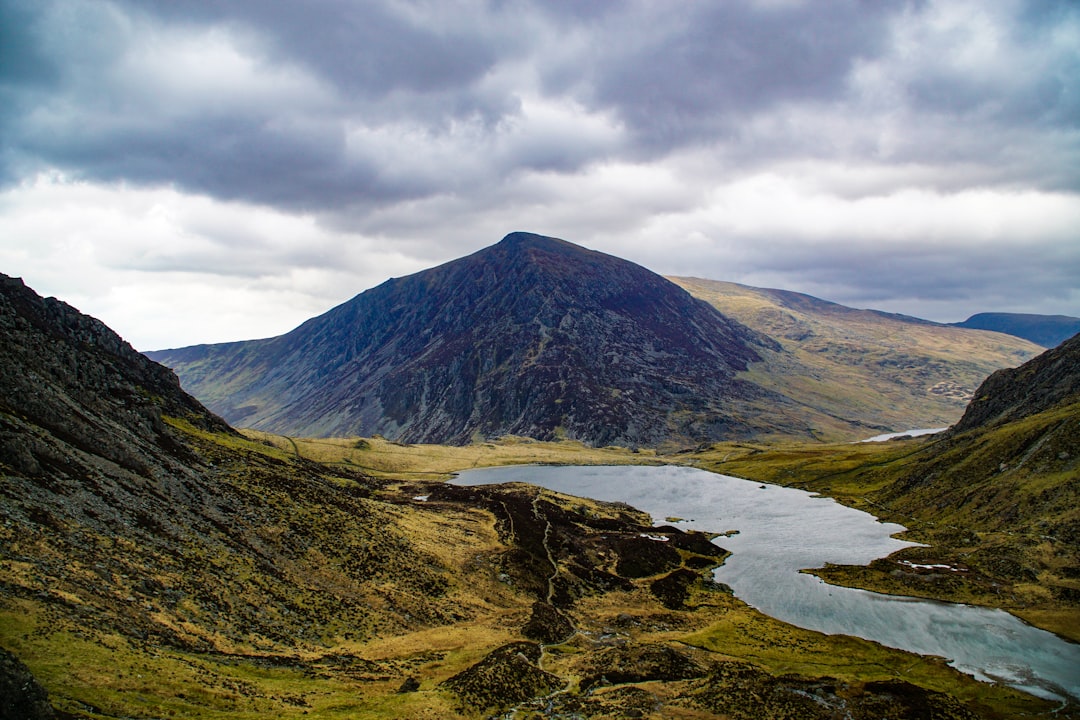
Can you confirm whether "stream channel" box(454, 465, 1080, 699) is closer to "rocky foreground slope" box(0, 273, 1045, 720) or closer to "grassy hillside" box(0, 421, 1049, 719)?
"grassy hillside" box(0, 421, 1049, 719)

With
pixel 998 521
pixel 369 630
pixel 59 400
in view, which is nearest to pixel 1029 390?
pixel 998 521

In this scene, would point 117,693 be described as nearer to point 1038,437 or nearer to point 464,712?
point 464,712

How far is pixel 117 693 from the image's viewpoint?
99.6 ft

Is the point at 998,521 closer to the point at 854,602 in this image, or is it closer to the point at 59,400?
the point at 854,602

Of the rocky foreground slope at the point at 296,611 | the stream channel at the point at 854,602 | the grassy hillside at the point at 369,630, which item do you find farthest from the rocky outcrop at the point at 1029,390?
the grassy hillside at the point at 369,630

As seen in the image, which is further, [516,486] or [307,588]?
[516,486]

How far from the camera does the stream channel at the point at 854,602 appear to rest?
205ft

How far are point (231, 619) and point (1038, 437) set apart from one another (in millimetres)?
148930

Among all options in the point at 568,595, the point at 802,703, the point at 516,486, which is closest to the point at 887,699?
the point at 802,703

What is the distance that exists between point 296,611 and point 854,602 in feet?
262

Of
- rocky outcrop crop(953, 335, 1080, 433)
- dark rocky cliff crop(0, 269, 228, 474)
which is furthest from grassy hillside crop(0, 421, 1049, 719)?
rocky outcrop crop(953, 335, 1080, 433)

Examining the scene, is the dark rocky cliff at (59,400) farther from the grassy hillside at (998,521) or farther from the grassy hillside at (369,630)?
the grassy hillside at (998,521)

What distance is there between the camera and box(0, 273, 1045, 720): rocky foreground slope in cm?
3603

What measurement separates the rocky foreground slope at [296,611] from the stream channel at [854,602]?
585cm
